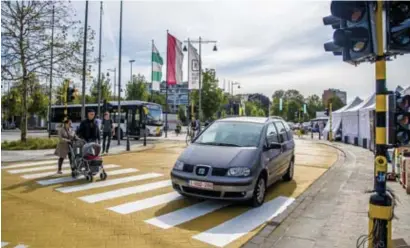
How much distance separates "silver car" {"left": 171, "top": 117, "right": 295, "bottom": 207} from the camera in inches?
250

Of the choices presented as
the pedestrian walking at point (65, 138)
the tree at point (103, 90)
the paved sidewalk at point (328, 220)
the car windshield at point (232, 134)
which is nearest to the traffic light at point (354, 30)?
the paved sidewalk at point (328, 220)

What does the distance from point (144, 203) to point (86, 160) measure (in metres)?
2.72

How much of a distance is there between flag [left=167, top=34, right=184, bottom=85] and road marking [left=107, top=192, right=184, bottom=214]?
1726 centimetres

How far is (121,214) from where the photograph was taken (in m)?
6.17

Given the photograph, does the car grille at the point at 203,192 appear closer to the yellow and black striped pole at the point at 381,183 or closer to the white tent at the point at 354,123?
the yellow and black striped pole at the point at 381,183

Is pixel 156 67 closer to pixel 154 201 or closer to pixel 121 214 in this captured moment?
pixel 154 201

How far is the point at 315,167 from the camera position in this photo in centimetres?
1292

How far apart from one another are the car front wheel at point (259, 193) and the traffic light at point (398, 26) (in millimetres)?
3582

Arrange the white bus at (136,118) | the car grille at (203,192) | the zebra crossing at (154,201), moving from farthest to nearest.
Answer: the white bus at (136,118) < the car grille at (203,192) < the zebra crossing at (154,201)

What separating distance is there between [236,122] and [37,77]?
47.6 ft

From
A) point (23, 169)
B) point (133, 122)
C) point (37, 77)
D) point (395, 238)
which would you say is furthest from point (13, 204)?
point (133, 122)

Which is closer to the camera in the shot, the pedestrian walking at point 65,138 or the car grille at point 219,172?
the car grille at point 219,172

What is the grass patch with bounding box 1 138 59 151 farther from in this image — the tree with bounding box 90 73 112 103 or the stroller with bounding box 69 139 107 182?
the tree with bounding box 90 73 112 103

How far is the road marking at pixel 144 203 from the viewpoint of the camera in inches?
253
